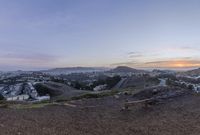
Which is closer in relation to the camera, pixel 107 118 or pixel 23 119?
pixel 23 119

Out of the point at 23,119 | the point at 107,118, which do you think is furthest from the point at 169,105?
the point at 23,119

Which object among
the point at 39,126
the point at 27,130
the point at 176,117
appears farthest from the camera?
the point at 176,117

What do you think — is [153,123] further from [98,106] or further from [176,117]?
[98,106]

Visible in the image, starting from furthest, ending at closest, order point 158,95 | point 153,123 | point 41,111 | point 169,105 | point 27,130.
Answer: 1. point 158,95
2. point 169,105
3. point 41,111
4. point 153,123
5. point 27,130

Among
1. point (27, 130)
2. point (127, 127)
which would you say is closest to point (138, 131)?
point (127, 127)

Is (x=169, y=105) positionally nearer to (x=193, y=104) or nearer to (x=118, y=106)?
(x=193, y=104)

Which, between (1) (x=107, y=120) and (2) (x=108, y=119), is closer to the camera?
(1) (x=107, y=120)
